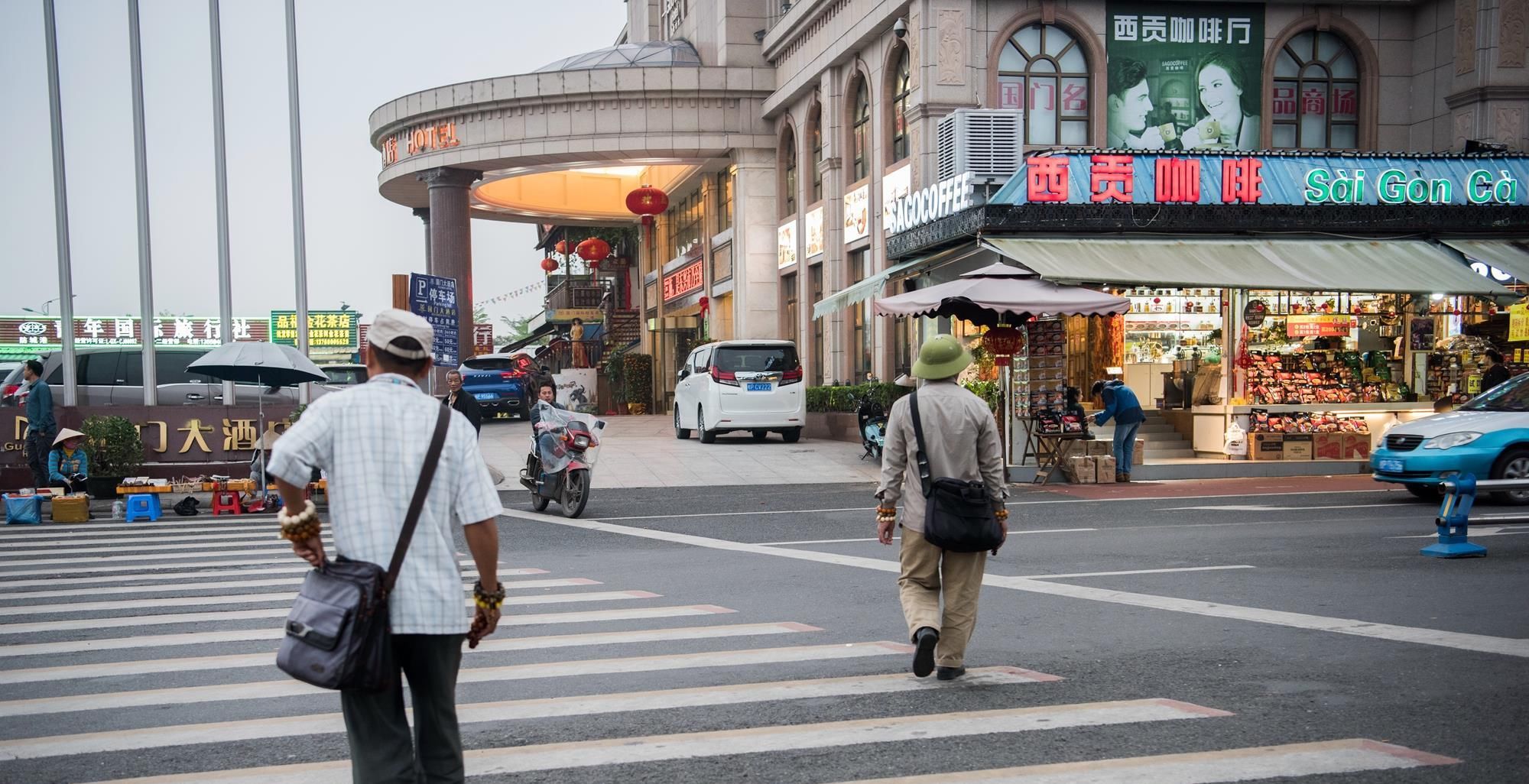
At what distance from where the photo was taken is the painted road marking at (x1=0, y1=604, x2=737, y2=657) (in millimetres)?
7402

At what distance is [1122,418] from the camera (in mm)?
18016

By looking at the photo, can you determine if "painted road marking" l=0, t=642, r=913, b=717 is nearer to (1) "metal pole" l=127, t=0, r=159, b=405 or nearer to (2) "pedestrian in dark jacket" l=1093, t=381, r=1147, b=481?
(2) "pedestrian in dark jacket" l=1093, t=381, r=1147, b=481

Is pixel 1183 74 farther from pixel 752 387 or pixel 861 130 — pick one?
pixel 752 387

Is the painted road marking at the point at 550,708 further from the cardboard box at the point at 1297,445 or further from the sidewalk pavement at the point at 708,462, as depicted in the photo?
the cardboard box at the point at 1297,445

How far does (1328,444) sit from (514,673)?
16824 mm

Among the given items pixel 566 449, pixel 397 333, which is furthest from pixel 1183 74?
pixel 397 333

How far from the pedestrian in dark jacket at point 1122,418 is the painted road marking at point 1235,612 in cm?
791

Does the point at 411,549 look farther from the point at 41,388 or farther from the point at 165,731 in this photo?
the point at 41,388

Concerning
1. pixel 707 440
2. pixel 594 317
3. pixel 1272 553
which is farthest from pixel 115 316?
pixel 1272 553

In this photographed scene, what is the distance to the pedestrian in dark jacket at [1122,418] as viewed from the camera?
17906 millimetres

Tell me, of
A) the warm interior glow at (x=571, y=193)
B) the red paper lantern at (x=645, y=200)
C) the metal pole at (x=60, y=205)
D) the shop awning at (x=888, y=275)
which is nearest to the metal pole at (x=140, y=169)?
the metal pole at (x=60, y=205)

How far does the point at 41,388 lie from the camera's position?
16.8m

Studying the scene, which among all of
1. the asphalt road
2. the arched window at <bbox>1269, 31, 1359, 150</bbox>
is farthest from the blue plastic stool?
the arched window at <bbox>1269, 31, 1359, 150</bbox>

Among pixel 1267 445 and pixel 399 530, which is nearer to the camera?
pixel 399 530
